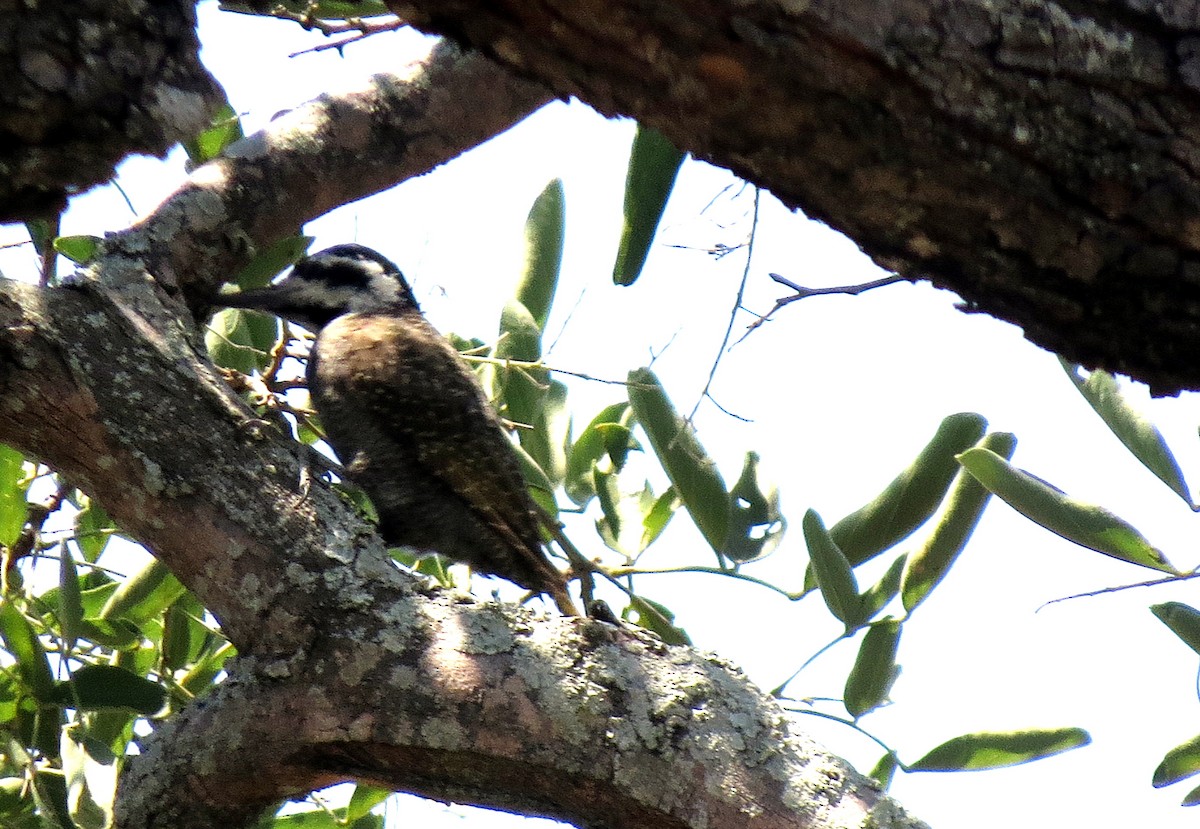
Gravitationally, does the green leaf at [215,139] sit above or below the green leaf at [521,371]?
above

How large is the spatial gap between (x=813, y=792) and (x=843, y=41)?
1.03 metres

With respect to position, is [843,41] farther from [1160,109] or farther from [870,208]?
[1160,109]

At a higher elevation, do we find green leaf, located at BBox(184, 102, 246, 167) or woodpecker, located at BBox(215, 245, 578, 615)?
green leaf, located at BBox(184, 102, 246, 167)

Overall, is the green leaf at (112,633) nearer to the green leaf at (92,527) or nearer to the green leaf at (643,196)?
the green leaf at (92,527)

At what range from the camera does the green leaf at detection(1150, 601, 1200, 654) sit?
1.68m

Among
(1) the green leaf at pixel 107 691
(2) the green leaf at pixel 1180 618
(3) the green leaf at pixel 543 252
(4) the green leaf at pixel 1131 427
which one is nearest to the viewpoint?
(2) the green leaf at pixel 1180 618

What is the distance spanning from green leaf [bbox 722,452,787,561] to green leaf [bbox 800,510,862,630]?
0.15 metres

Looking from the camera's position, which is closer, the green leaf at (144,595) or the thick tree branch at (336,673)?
the thick tree branch at (336,673)

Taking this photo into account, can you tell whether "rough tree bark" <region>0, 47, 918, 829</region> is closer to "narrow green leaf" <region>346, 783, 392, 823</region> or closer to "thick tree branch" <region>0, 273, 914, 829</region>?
"thick tree branch" <region>0, 273, 914, 829</region>

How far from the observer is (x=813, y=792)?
5.15 ft

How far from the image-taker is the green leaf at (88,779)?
72.6 inches

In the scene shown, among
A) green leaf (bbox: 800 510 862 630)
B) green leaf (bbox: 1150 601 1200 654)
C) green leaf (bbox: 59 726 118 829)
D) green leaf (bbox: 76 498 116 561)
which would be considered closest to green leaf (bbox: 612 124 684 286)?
green leaf (bbox: 800 510 862 630)

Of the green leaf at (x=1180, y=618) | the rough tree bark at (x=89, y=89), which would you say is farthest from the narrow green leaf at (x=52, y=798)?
the green leaf at (x=1180, y=618)

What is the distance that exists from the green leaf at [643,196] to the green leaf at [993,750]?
3.13 ft
